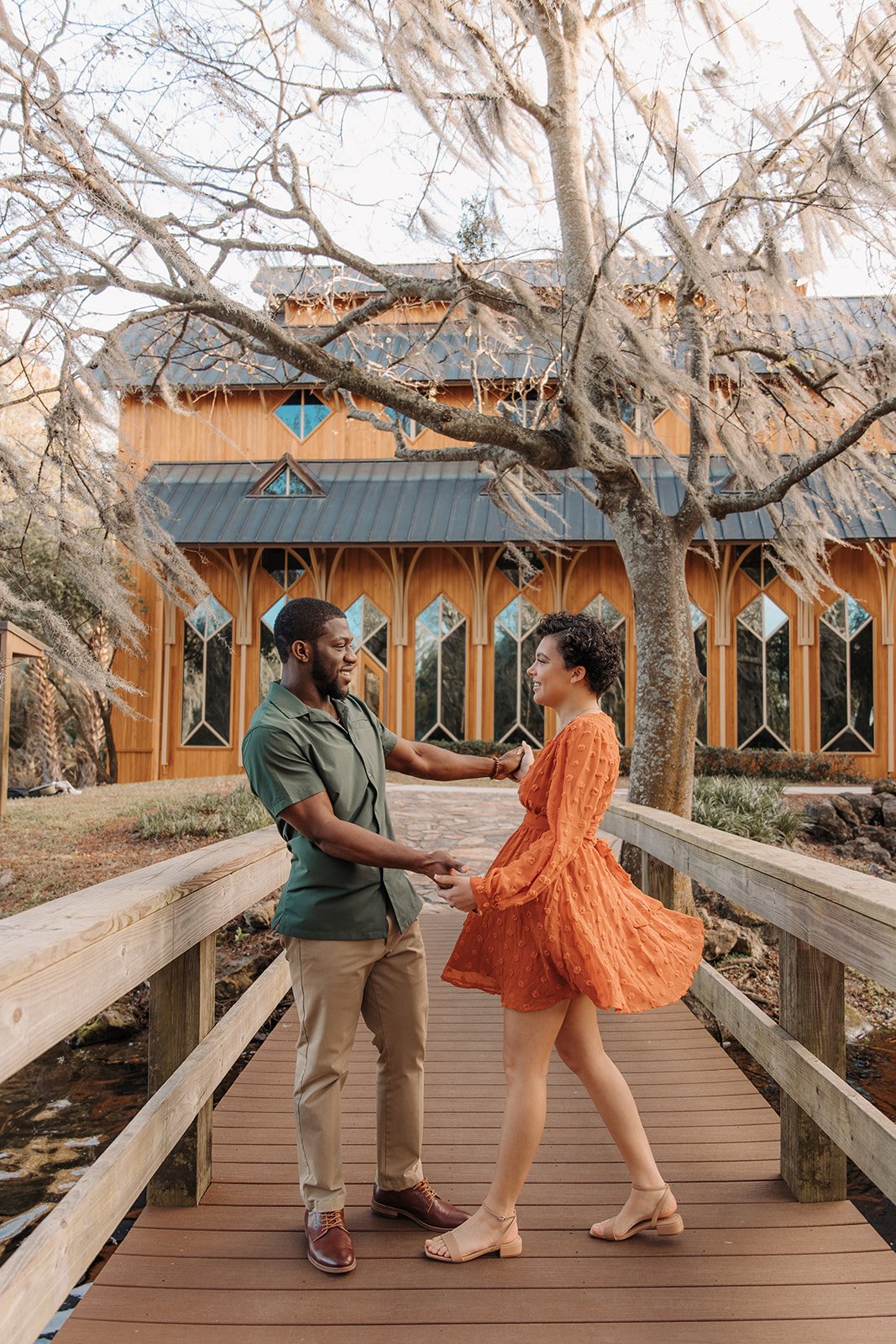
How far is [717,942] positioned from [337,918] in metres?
5.85

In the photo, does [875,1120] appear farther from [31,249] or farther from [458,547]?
[458,547]

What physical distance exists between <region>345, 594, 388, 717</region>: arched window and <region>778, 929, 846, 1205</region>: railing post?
52.6ft

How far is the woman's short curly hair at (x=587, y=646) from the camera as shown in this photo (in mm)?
2992

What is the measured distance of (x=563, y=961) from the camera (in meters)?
2.73

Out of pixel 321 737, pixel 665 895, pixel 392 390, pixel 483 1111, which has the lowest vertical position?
pixel 483 1111

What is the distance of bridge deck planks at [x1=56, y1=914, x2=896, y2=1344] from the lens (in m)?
2.43

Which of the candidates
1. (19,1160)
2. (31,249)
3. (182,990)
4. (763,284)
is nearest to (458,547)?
(763,284)

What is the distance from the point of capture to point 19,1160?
5.17 m

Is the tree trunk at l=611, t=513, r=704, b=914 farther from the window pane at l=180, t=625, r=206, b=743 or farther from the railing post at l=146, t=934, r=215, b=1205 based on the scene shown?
the window pane at l=180, t=625, r=206, b=743

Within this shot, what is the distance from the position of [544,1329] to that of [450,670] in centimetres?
1659

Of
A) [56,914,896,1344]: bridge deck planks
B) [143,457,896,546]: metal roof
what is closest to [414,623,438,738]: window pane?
[143,457,896,546]: metal roof

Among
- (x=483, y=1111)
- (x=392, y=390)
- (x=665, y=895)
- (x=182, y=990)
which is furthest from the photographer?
(x=392, y=390)

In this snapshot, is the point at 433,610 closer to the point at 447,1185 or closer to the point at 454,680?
the point at 454,680

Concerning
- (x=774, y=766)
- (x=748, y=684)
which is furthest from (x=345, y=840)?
(x=748, y=684)
